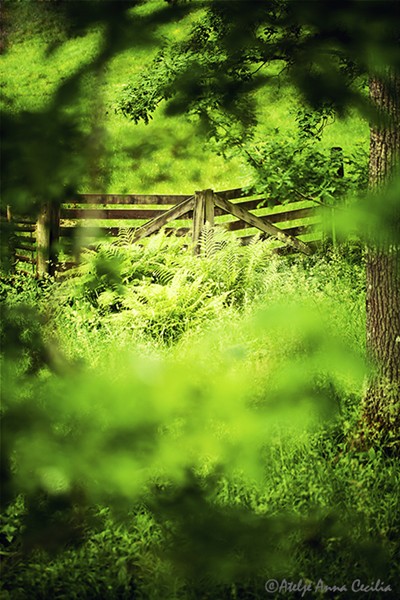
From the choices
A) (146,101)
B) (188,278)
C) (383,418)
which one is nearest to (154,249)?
(188,278)

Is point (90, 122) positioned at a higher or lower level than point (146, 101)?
lower

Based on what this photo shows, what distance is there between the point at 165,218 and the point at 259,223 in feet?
3.70

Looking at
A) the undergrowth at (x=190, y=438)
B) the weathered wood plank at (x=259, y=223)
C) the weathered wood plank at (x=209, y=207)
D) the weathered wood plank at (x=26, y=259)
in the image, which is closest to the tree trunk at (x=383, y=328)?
the undergrowth at (x=190, y=438)

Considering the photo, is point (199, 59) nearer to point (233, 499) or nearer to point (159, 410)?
point (233, 499)

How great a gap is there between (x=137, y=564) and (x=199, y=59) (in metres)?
3.28

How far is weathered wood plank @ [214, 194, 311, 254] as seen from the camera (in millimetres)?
7859

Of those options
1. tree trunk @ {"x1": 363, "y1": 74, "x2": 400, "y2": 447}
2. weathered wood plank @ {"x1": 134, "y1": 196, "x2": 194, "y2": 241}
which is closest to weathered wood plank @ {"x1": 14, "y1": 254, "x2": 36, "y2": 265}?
weathered wood plank @ {"x1": 134, "y1": 196, "x2": 194, "y2": 241}

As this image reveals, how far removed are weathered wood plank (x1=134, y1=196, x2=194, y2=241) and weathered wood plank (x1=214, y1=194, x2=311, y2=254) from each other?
313 mm

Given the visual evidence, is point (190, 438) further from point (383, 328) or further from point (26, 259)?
point (26, 259)

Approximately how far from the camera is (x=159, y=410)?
1.30 meters

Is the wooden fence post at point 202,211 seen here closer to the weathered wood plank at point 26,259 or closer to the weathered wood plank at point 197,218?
the weathered wood plank at point 197,218

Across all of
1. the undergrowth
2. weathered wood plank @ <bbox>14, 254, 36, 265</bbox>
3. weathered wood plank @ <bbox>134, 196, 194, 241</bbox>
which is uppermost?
weathered wood plank @ <bbox>134, 196, 194, 241</bbox>

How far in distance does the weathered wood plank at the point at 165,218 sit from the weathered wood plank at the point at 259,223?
313 mm

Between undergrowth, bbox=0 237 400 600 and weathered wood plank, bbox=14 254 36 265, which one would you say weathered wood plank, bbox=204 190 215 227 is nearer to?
undergrowth, bbox=0 237 400 600
